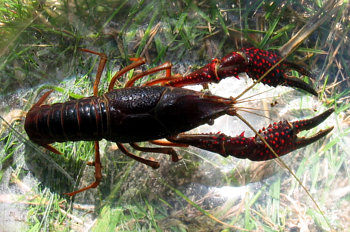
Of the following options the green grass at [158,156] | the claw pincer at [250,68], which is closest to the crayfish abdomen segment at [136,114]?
the claw pincer at [250,68]

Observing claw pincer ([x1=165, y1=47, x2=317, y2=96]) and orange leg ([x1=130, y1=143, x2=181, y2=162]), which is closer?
claw pincer ([x1=165, y1=47, x2=317, y2=96])

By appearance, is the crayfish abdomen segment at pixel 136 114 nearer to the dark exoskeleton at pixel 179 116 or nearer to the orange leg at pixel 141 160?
the dark exoskeleton at pixel 179 116

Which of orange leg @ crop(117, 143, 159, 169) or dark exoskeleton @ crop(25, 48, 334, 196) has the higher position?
dark exoskeleton @ crop(25, 48, 334, 196)

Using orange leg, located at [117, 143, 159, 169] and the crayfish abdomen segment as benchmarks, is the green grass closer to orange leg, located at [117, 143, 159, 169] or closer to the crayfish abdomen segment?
orange leg, located at [117, 143, 159, 169]

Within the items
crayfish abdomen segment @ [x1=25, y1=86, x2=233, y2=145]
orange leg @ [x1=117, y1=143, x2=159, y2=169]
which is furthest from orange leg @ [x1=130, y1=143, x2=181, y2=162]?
crayfish abdomen segment @ [x1=25, y1=86, x2=233, y2=145]

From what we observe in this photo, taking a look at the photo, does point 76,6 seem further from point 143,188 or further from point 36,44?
point 143,188

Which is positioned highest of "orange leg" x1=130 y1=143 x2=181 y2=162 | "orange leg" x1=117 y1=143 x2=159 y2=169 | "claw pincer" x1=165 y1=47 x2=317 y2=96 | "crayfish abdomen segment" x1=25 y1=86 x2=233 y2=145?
"claw pincer" x1=165 y1=47 x2=317 y2=96
